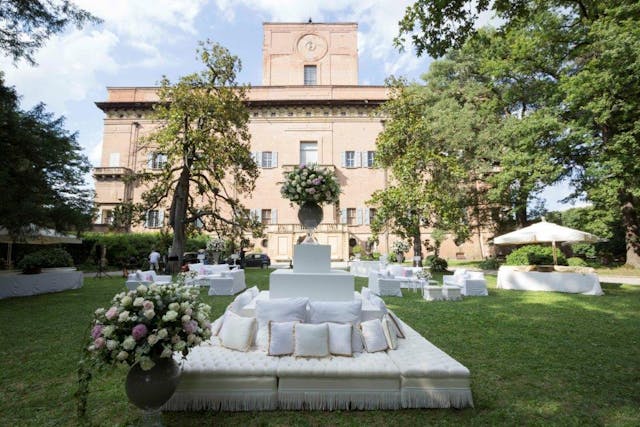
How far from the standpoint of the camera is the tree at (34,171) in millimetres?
8445

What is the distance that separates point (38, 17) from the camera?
6953 millimetres

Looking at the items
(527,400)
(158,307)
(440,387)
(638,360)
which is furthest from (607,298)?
(158,307)

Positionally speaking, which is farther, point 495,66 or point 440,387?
point 495,66

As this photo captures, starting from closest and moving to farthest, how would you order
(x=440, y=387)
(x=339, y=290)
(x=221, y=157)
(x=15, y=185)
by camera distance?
1. (x=440, y=387)
2. (x=339, y=290)
3. (x=15, y=185)
4. (x=221, y=157)

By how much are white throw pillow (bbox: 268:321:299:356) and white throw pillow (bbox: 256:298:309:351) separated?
384 millimetres

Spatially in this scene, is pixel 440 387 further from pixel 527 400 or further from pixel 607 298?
pixel 607 298

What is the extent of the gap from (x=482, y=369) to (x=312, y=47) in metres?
36.4

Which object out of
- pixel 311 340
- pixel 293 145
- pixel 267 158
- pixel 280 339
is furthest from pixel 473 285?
pixel 267 158

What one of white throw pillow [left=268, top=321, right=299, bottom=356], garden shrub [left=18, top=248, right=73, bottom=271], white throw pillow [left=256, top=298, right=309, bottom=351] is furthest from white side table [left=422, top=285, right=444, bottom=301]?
garden shrub [left=18, top=248, right=73, bottom=271]

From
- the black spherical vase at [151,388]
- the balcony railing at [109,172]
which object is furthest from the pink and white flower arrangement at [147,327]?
the balcony railing at [109,172]

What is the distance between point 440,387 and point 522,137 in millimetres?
17830

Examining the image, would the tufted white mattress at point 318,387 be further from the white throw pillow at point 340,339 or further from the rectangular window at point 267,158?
the rectangular window at point 267,158

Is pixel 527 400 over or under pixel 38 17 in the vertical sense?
under

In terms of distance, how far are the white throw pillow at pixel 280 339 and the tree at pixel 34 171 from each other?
8186 mm
